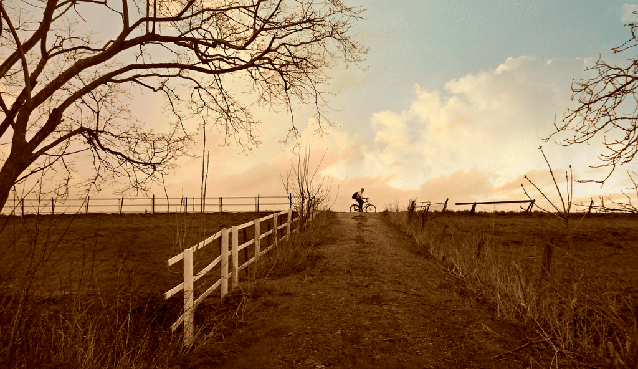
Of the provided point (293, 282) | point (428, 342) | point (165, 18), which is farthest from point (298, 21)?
point (428, 342)

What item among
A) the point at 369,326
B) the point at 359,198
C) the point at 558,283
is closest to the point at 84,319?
the point at 369,326

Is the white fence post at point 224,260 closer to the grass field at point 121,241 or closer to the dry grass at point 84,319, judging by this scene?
the dry grass at point 84,319

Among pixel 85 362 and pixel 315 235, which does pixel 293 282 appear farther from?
pixel 315 235

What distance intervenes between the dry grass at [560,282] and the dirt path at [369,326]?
49cm

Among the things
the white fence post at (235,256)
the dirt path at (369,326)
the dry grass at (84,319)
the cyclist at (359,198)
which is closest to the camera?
the dry grass at (84,319)

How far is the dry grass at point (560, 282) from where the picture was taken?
4.29 metres

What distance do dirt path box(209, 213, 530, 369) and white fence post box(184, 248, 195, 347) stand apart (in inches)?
18.8

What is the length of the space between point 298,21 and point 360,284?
634 centimetres

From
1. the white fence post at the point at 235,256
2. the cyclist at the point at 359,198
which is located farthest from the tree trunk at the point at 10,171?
the cyclist at the point at 359,198

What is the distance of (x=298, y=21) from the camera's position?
407 inches

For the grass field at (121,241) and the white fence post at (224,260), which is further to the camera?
the grass field at (121,241)

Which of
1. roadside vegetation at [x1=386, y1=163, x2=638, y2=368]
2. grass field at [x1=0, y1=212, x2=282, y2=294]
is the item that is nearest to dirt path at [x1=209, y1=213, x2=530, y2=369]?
roadside vegetation at [x1=386, y1=163, x2=638, y2=368]

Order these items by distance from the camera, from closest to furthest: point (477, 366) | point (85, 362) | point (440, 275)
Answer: point (85, 362)
point (477, 366)
point (440, 275)

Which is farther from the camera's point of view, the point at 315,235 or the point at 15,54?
the point at 315,235
